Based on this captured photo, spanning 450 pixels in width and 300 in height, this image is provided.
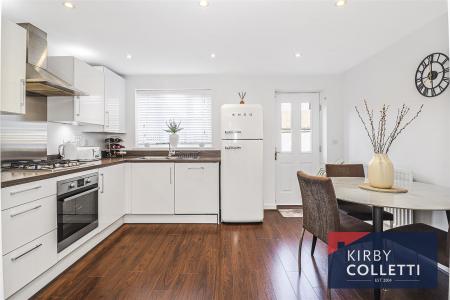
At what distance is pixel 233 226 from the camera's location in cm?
350

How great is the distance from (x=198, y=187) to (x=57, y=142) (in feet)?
5.99

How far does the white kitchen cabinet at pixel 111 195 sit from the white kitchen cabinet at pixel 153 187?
0.17 metres

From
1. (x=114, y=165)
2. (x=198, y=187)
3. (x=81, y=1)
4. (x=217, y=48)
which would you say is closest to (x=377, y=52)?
(x=217, y=48)

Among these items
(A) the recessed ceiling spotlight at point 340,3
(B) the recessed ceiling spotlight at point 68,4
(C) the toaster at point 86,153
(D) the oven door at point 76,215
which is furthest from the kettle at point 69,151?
(A) the recessed ceiling spotlight at point 340,3

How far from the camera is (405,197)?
1.74m

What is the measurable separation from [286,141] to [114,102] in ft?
9.43

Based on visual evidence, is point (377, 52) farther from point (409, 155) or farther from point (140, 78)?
point (140, 78)

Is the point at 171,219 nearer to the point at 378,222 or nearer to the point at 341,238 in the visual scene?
the point at 341,238

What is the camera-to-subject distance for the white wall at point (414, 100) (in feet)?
7.70

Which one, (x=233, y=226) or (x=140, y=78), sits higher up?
(x=140, y=78)

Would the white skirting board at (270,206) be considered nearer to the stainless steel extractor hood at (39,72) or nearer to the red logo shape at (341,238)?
the red logo shape at (341,238)

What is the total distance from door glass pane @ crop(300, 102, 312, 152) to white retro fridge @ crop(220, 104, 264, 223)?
129 centimetres

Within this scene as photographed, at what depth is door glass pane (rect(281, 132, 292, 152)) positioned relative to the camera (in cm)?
452

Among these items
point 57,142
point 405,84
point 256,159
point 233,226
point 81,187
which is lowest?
point 233,226
